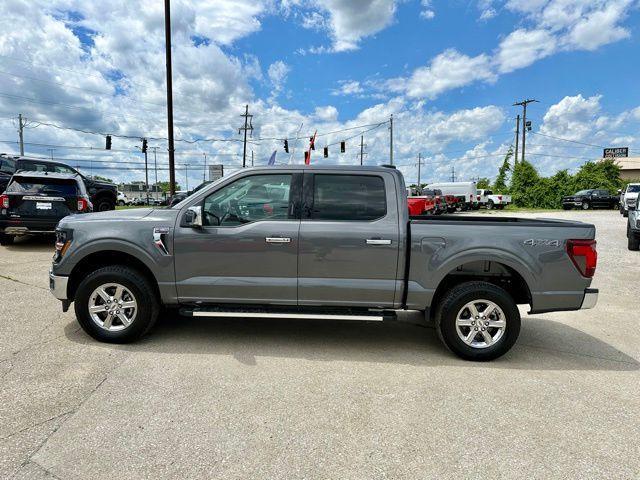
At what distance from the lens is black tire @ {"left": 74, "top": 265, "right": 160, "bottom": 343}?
4.11 m

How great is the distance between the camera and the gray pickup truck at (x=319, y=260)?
3.90 meters

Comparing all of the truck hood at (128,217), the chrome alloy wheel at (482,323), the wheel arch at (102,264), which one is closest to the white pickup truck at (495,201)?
the chrome alloy wheel at (482,323)

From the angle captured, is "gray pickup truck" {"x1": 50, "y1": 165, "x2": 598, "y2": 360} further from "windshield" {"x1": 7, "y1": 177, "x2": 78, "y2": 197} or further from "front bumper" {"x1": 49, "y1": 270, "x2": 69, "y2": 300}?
"windshield" {"x1": 7, "y1": 177, "x2": 78, "y2": 197}

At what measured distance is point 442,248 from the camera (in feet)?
12.9

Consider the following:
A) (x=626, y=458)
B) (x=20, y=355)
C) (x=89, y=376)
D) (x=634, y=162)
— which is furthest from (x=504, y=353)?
(x=634, y=162)

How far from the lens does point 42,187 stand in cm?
924

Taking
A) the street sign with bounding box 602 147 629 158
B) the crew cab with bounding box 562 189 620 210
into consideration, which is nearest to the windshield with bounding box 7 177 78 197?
the crew cab with bounding box 562 189 620 210

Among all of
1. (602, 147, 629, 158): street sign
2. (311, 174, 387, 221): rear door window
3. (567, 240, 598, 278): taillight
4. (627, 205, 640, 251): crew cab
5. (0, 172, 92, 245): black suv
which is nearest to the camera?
(567, 240, 598, 278): taillight

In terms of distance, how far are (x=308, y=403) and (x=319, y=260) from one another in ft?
4.43

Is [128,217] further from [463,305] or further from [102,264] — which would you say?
[463,305]

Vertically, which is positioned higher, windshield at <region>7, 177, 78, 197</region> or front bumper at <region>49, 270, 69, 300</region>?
windshield at <region>7, 177, 78, 197</region>

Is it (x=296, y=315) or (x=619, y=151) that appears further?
(x=619, y=151)

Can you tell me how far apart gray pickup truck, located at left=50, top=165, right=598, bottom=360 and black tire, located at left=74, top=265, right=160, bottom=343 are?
0.5 inches

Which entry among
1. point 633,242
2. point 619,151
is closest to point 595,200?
point 633,242
